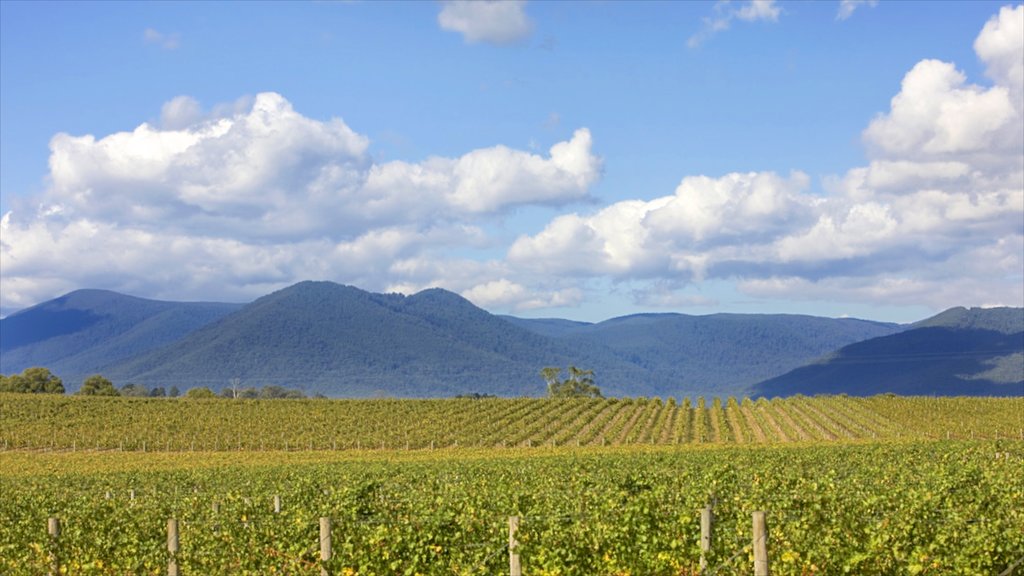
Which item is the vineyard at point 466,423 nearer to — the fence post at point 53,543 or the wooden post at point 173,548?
→ the fence post at point 53,543

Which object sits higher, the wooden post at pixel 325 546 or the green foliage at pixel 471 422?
the wooden post at pixel 325 546

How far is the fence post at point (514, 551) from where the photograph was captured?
453 inches

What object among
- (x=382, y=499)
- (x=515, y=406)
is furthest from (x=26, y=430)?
(x=382, y=499)

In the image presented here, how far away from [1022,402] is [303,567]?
90042mm

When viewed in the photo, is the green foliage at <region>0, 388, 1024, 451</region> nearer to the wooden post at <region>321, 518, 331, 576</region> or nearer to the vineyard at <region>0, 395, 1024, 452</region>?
the vineyard at <region>0, 395, 1024, 452</region>

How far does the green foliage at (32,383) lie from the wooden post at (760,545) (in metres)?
133

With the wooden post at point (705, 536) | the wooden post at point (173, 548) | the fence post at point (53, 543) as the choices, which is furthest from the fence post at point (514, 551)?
the fence post at point (53, 543)

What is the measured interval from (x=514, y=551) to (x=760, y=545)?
3.03 m

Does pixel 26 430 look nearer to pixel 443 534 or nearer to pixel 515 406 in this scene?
pixel 515 406

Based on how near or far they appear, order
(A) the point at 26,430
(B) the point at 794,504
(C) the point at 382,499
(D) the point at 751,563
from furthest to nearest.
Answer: (A) the point at 26,430 < (C) the point at 382,499 < (B) the point at 794,504 < (D) the point at 751,563

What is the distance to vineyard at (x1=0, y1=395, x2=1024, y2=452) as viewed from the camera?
77.8 meters

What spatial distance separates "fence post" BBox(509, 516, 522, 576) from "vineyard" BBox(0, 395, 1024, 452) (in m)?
59.0

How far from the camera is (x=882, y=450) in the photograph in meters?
44.2

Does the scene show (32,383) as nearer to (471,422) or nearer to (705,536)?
(471,422)
